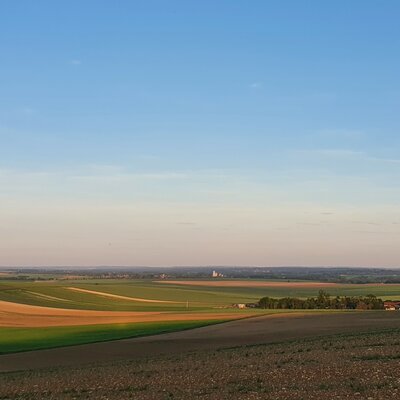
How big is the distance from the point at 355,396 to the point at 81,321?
56.6 metres

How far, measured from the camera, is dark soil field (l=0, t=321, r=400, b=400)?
A: 2112 centimetres

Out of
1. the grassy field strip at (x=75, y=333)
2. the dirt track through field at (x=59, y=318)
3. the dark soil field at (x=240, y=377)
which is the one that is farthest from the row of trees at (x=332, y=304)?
the dark soil field at (x=240, y=377)

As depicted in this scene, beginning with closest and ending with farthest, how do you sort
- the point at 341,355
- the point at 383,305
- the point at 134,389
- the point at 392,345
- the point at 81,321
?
1. the point at 134,389
2. the point at 341,355
3. the point at 392,345
4. the point at 81,321
5. the point at 383,305

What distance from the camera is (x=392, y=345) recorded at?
32.2 m

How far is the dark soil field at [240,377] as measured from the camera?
21.1 m

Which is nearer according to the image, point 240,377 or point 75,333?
point 240,377

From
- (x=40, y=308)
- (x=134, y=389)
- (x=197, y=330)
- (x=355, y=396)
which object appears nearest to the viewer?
(x=355, y=396)

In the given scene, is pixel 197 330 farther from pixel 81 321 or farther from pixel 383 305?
pixel 383 305

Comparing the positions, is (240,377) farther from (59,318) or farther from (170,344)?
(59,318)

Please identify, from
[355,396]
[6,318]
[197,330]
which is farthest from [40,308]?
[355,396]

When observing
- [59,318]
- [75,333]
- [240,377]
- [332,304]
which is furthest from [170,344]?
[332,304]

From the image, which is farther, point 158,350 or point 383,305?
point 383,305

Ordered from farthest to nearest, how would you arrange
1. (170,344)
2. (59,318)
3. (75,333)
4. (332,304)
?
1. (332,304)
2. (59,318)
3. (75,333)
4. (170,344)

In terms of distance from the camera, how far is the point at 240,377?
2494cm
